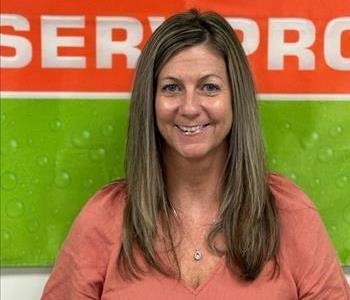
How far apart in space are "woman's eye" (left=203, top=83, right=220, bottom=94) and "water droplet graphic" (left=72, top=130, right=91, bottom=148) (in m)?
0.32

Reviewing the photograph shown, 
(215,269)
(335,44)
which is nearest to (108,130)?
(215,269)

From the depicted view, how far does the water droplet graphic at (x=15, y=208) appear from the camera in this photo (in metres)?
1.29

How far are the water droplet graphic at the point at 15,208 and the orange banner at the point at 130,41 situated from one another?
24cm

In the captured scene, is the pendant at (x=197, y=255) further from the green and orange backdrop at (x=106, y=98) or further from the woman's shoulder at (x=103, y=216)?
the green and orange backdrop at (x=106, y=98)

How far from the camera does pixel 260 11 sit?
125 centimetres

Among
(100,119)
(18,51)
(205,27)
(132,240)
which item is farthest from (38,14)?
(132,240)

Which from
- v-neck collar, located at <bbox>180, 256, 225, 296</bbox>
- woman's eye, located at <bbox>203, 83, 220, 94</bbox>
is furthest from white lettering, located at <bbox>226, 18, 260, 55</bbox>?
v-neck collar, located at <bbox>180, 256, 225, 296</bbox>

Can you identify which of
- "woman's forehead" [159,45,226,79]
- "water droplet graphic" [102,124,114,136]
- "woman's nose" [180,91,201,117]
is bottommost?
"water droplet graphic" [102,124,114,136]

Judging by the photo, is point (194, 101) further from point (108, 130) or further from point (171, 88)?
point (108, 130)

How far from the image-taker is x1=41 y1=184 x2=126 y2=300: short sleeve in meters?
1.12

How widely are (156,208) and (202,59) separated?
28cm

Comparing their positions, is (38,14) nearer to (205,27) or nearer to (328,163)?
(205,27)

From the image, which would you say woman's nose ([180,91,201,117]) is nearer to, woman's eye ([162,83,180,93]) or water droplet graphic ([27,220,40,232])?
woman's eye ([162,83,180,93])

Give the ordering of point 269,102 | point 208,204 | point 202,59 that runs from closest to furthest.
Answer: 1. point 202,59
2. point 208,204
3. point 269,102
